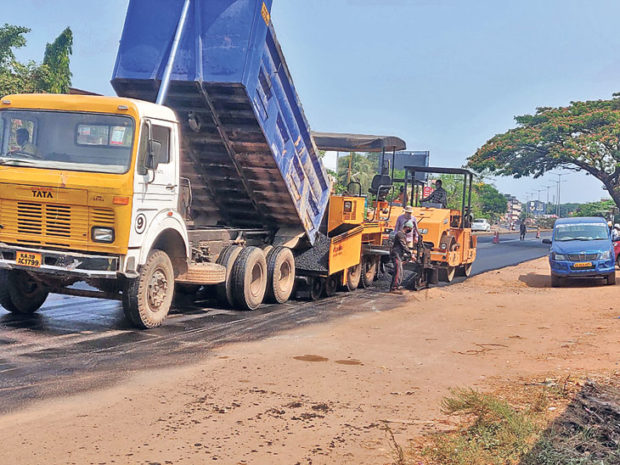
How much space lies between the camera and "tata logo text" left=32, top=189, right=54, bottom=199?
791 centimetres

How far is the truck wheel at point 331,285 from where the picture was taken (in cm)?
1347

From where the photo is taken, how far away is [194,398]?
229 inches

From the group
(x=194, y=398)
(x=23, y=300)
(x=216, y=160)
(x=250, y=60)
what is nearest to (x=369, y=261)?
(x=216, y=160)

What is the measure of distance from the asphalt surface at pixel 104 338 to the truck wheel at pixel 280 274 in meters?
0.22

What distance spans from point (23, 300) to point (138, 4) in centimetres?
414

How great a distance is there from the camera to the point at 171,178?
8.96 meters

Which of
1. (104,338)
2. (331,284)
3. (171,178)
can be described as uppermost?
(171,178)

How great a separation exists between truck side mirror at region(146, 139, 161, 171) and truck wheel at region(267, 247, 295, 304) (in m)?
3.77

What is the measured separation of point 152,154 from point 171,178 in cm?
73

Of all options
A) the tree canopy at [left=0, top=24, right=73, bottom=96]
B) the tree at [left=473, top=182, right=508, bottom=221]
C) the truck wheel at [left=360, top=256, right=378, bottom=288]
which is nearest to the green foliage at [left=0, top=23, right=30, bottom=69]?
the tree canopy at [left=0, top=24, right=73, bottom=96]

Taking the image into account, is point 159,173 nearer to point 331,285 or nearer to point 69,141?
point 69,141

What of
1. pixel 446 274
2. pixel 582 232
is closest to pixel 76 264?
pixel 446 274

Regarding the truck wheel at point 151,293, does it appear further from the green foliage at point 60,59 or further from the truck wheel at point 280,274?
the green foliage at point 60,59

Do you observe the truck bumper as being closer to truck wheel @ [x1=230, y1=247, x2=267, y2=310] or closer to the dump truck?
the dump truck
